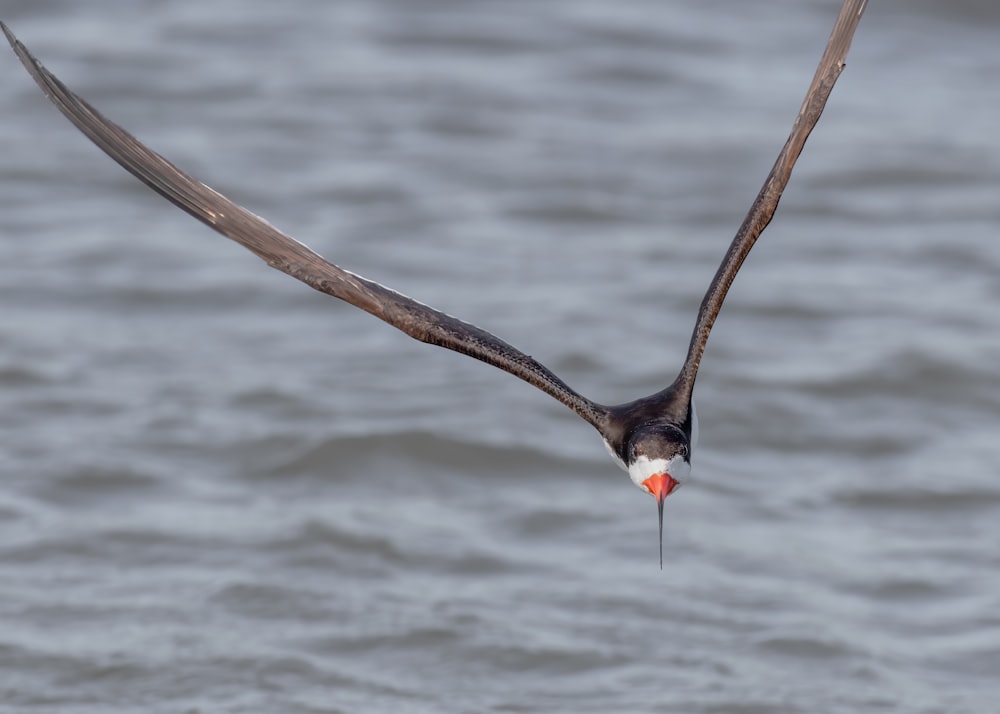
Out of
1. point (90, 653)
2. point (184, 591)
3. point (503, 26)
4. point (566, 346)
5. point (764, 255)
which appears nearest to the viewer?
point (90, 653)

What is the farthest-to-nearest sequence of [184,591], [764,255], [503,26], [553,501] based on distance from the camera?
[503,26]
[764,255]
[553,501]
[184,591]

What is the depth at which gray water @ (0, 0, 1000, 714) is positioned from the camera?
368 inches

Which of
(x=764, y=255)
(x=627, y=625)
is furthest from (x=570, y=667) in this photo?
(x=764, y=255)

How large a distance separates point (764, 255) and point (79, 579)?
6.50 m

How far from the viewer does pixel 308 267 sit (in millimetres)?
7738

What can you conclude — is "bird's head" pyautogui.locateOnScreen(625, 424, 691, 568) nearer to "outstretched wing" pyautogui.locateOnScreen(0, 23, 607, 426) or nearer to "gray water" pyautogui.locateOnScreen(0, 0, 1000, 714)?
"outstretched wing" pyautogui.locateOnScreen(0, 23, 607, 426)

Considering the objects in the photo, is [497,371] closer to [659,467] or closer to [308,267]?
[659,467]

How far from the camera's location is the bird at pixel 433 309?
24.5ft

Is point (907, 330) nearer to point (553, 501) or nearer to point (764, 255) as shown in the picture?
point (764, 255)

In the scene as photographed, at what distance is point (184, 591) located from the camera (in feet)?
32.0

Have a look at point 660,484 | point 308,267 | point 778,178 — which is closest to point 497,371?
point 660,484

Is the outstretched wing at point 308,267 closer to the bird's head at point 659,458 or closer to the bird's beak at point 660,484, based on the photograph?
the bird's head at point 659,458

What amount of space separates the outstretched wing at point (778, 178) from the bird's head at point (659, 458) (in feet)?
1.13

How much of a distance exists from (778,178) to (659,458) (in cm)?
131
